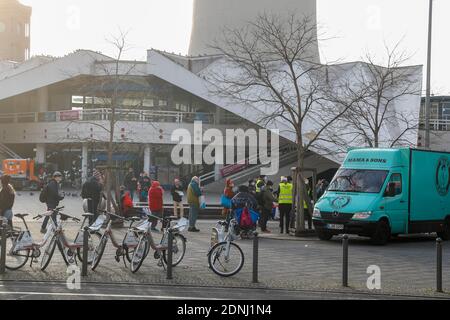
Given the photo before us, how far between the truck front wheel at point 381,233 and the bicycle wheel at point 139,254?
7.64 meters

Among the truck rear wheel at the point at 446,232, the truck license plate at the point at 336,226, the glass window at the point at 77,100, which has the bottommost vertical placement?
the truck rear wheel at the point at 446,232

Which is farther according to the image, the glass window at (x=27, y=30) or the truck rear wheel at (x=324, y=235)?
the glass window at (x=27, y=30)

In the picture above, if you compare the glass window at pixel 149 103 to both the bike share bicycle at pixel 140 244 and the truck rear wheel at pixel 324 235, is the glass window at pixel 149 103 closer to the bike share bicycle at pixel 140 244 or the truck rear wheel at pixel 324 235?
the truck rear wheel at pixel 324 235

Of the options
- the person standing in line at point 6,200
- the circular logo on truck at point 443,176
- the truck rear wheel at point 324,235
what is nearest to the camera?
the person standing in line at point 6,200

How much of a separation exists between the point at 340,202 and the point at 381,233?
4.28ft

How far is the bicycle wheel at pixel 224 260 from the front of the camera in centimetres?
1203

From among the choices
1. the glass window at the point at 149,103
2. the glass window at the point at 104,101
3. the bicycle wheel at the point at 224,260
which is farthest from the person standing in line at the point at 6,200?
the glass window at the point at 149,103

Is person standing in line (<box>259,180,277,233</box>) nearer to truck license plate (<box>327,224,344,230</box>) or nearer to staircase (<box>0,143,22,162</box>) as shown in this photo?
truck license plate (<box>327,224,344,230</box>)

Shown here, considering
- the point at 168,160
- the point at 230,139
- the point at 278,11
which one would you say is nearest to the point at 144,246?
the point at 230,139

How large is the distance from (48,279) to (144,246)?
69.6 inches

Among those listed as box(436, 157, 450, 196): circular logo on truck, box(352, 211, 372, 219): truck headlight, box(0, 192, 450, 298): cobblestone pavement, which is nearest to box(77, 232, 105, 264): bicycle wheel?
box(0, 192, 450, 298): cobblestone pavement

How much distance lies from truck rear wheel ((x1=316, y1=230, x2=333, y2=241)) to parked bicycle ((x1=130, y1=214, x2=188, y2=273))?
6.37 metres

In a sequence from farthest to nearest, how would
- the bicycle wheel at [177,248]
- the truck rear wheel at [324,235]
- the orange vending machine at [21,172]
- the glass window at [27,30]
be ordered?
1. the glass window at [27,30]
2. the orange vending machine at [21,172]
3. the truck rear wheel at [324,235]
4. the bicycle wheel at [177,248]

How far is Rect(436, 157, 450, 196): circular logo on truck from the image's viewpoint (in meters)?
20.6
